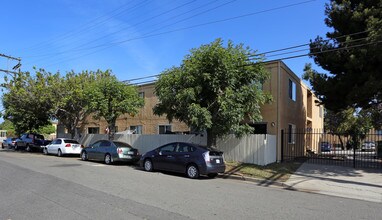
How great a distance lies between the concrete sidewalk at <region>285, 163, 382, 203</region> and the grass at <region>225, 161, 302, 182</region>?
0.36 meters

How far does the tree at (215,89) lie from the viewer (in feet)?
52.2

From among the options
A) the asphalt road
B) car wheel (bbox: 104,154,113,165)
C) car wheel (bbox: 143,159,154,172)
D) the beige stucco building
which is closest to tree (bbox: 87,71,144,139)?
the beige stucco building

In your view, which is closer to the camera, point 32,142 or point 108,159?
point 108,159

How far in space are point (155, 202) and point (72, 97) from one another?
2018 cm

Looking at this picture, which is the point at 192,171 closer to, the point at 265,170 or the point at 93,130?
the point at 265,170

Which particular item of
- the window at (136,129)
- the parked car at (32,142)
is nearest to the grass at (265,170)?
the window at (136,129)

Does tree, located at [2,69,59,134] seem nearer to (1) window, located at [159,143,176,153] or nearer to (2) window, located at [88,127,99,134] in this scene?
(2) window, located at [88,127,99,134]

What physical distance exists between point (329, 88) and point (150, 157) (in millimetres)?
9921

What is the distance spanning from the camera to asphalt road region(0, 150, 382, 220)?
694cm

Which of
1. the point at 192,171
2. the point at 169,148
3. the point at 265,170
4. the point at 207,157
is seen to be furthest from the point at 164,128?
the point at 207,157

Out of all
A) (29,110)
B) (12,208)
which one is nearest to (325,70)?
(12,208)

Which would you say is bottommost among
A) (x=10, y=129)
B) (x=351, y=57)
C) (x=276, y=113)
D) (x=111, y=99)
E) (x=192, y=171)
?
(x=192, y=171)

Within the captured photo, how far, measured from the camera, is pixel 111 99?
2242cm

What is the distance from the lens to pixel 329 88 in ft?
57.5
